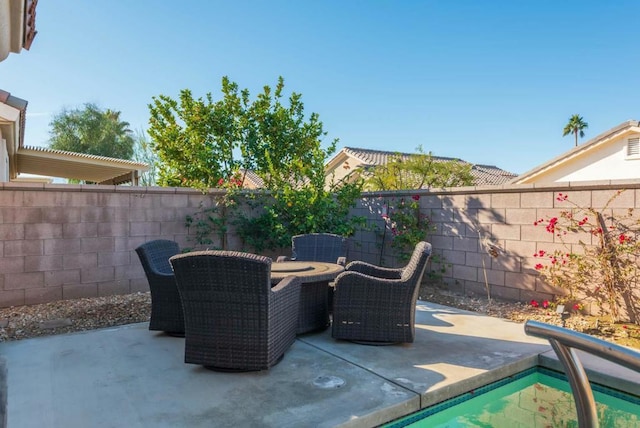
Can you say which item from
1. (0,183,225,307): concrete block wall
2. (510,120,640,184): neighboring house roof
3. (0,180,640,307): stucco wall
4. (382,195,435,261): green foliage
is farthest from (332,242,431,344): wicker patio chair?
(510,120,640,184): neighboring house roof

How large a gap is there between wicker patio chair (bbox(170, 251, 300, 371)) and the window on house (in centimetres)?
1611

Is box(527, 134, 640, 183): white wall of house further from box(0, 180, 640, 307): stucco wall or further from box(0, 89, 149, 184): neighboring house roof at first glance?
box(0, 89, 149, 184): neighboring house roof

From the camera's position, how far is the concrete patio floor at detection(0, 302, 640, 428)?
254cm

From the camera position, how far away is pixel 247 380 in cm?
305

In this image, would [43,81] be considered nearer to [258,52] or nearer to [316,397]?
[258,52]

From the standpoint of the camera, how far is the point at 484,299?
591cm

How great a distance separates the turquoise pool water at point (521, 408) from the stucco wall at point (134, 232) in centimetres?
231

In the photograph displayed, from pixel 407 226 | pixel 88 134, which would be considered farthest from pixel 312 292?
pixel 88 134

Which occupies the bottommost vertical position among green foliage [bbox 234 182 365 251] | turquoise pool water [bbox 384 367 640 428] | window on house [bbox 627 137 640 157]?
turquoise pool water [bbox 384 367 640 428]

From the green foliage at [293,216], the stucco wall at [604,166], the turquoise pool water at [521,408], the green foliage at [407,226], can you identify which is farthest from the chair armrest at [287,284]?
the stucco wall at [604,166]

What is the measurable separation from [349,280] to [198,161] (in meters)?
5.94

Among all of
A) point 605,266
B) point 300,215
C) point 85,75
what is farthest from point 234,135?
point 85,75

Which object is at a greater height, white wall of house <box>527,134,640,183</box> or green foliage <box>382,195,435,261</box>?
white wall of house <box>527,134,640,183</box>

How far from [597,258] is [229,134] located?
7099 millimetres
